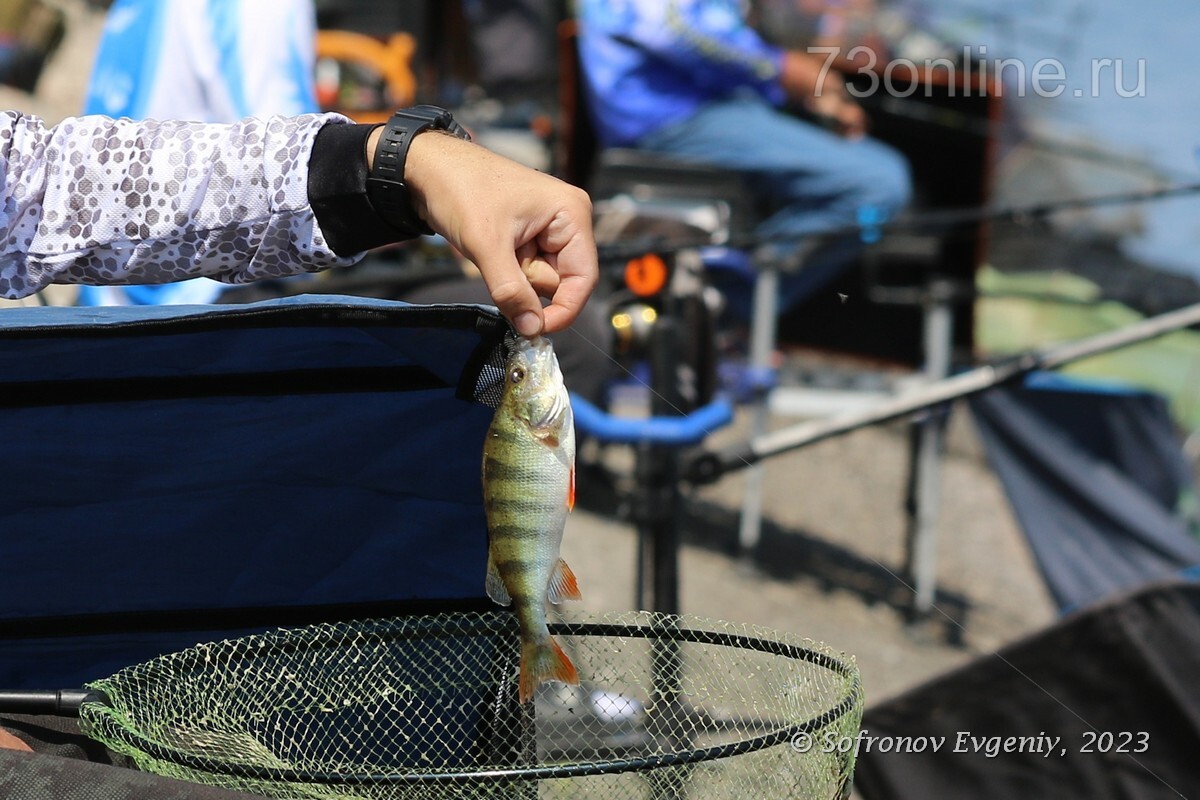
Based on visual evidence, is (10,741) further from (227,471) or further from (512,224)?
(512,224)

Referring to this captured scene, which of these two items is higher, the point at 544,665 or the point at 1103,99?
the point at 1103,99

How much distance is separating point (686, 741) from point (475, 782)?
0.50 meters

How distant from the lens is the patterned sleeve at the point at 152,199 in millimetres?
1322

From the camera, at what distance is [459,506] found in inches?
52.7

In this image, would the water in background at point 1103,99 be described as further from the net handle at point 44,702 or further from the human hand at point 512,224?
the net handle at point 44,702

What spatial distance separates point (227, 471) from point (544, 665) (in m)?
0.42

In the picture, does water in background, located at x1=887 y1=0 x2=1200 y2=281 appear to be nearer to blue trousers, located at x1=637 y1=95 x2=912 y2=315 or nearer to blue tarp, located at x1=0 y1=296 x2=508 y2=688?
blue trousers, located at x1=637 y1=95 x2=912 y2=315

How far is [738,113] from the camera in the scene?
16.3 feet

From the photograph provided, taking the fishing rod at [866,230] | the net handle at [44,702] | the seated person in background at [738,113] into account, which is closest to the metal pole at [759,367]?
the seated person in background at [738,113]

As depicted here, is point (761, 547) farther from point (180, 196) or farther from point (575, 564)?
point (180, 196)

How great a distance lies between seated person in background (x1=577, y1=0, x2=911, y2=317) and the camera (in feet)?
15.4

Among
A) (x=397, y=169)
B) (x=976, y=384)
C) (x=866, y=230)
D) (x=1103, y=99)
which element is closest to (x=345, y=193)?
(x=397, y=169)

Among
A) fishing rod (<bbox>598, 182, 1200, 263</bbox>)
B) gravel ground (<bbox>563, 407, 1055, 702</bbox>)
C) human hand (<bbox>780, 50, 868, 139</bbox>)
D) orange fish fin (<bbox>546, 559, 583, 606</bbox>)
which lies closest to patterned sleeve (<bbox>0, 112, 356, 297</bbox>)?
orange fish fin (<bbox>546, 559, 583, 606</bbox>)

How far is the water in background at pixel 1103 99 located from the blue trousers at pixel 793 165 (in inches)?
56.7
